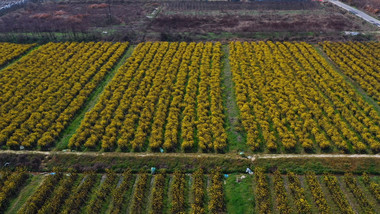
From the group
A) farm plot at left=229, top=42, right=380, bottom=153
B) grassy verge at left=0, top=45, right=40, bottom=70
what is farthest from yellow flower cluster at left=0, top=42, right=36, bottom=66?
farm plot at left=229, top=42, right=380, bottom=153

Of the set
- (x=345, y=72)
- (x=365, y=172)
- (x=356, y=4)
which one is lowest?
(x=365, y=172)

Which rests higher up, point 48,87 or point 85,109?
point 48,87

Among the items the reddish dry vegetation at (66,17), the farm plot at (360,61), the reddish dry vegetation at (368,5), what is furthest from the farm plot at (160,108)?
the reddish dry vegetation at (368,5)

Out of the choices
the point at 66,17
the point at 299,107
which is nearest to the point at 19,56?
the point at 66,17

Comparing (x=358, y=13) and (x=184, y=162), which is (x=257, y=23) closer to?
(x=358, y=13)

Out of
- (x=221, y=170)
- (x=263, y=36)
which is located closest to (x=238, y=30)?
(x=263, y=36)

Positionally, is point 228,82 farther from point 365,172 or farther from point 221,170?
point 365,172

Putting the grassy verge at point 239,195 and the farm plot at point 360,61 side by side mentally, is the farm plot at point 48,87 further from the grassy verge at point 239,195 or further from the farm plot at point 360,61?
the farm plot at point 360,61

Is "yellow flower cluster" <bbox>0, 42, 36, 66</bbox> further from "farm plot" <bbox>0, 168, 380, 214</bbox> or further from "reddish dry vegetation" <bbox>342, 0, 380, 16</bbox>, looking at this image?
"reddish dry vegetation" <bbox>342, 0, 380, 16</bbox>
